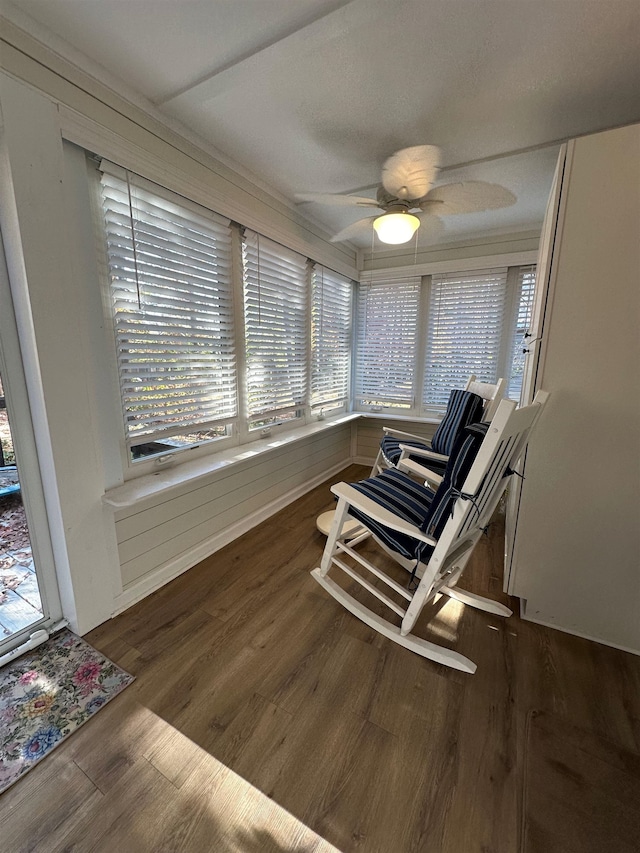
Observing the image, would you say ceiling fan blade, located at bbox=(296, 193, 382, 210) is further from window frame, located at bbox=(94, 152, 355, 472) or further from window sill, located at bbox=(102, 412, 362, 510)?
window sill, located at bbox=(102, 412, 362, 510)

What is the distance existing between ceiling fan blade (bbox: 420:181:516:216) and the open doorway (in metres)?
2.27

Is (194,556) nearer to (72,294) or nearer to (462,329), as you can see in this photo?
(72,294)

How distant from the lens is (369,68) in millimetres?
1387

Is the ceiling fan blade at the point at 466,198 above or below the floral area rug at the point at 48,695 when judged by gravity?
above

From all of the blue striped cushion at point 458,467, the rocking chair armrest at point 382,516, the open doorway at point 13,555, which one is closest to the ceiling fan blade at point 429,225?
the blue striped cushion at point 458,467

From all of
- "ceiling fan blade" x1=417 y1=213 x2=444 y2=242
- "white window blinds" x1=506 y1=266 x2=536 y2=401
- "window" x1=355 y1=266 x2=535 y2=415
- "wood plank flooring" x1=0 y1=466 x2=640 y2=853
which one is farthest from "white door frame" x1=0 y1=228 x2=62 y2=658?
"white window blinds" x1=506 y1=266 x2=536 y2=401

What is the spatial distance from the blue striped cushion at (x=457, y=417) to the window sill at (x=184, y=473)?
3.59 ft

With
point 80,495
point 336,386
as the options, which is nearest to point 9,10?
point 80,495

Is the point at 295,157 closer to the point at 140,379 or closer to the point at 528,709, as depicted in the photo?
the point at 140,379

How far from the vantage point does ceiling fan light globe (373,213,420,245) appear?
181 cm

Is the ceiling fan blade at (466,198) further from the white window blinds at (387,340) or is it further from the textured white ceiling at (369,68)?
the white window blinds at (387,340)

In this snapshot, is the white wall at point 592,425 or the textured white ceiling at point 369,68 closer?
the textured white ceiling at point 369,68

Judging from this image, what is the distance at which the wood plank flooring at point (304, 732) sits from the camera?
0.93 metres

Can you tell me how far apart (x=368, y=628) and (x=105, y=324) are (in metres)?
1.94
